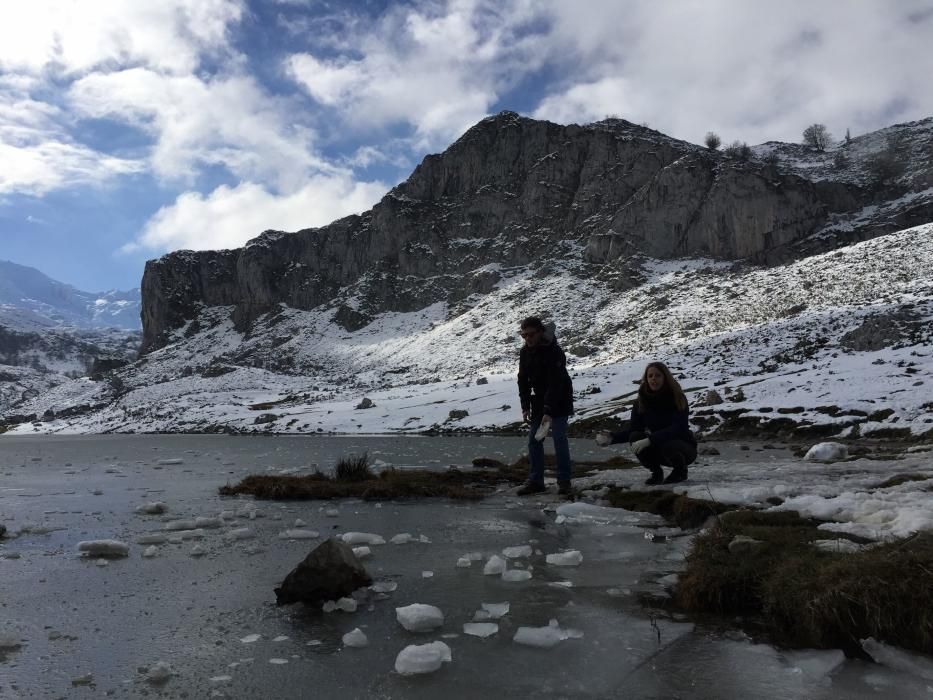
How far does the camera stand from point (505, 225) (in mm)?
149875

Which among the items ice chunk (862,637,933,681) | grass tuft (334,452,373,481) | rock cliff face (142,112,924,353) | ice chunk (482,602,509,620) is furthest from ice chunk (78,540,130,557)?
rock cliff face (142,112,924,353)

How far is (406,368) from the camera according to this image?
102250mm

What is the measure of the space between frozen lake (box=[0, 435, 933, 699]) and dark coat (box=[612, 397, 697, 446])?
2.09 meters

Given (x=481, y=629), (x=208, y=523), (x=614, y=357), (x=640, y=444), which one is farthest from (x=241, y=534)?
(x=614, y=357)

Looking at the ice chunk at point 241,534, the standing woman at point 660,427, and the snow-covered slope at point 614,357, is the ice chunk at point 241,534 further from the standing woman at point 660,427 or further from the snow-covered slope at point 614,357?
the snow-covered slope at point 614,357

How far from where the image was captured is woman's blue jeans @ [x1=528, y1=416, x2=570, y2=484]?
9172 mm

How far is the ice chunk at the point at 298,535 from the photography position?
6.71 m

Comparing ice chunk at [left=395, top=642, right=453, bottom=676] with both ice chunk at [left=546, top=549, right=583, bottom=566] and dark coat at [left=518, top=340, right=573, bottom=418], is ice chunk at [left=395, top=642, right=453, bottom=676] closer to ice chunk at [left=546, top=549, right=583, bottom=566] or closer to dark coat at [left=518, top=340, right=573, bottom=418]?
ice chunk at [left=546, top=549, right=583, bottom=566]

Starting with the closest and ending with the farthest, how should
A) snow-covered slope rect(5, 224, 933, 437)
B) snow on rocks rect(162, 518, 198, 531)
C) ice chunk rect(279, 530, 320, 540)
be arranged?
ice chunk rect(279, 530, 320, 540), snow on rocks rect(162, 518, 198, 531), snow-covered slope rect(5, 224, 933, 437)

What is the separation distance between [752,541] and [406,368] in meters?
98.8

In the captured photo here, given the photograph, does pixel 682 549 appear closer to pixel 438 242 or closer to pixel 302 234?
pixel 438 242

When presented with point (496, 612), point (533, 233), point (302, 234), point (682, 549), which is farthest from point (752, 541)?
point (302, 234)

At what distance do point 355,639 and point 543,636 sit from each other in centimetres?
113

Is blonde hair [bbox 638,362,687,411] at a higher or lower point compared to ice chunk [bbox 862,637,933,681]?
higher
